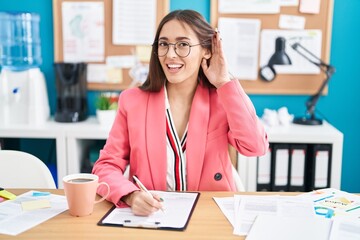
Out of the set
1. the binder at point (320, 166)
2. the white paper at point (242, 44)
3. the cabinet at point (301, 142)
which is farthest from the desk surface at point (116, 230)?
the white paper at point (242, 44)

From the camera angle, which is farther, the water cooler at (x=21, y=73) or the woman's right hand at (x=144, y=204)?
the water cooler at (x=21, y=73)

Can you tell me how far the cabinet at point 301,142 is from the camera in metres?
2.56

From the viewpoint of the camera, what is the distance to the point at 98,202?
53.2 inches

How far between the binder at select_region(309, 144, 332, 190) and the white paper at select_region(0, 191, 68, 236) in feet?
5.36

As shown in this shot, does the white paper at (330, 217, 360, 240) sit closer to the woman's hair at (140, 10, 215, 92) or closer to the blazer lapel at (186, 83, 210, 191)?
the blazer lapel at (186, 83, 210, 191)

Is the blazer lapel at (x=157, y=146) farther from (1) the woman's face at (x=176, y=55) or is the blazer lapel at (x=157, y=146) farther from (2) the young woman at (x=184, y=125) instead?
(1) the woman's face at (x=176, y=55)

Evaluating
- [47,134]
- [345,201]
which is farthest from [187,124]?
[47,134]

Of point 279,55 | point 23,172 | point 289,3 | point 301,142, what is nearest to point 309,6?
point 289,3

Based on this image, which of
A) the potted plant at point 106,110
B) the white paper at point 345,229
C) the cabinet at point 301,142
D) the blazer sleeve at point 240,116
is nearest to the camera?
the white paper at point 345,229

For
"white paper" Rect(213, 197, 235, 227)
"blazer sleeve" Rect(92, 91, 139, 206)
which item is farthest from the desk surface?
"blazer sleeve" Rect(92, 91, 139, 206)

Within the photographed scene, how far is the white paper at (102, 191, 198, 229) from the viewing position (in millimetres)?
1182

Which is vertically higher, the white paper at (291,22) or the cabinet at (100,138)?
the white paper at (291,22)

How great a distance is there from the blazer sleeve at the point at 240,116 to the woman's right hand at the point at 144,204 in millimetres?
434

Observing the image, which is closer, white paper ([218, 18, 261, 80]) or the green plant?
the green plant
